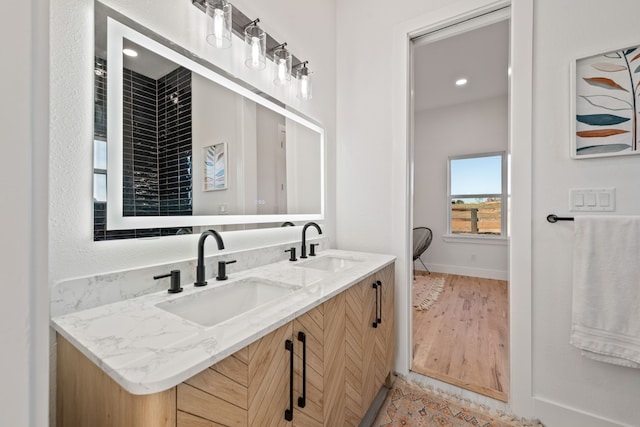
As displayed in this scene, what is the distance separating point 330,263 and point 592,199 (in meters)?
1.40

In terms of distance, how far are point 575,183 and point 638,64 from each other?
58 centimetres

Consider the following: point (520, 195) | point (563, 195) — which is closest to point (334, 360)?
point (520, 195)

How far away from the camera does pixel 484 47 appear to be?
2.78 meters

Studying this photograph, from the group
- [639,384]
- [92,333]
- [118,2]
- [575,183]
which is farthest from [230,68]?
[639,384]

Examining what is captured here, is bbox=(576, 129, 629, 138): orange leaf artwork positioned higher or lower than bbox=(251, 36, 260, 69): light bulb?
lower

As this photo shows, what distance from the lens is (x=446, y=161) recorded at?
4.41m

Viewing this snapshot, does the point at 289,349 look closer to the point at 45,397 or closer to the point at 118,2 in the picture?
the point at 45,397

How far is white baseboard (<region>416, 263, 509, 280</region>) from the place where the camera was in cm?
394

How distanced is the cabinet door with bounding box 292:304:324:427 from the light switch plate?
1383mm

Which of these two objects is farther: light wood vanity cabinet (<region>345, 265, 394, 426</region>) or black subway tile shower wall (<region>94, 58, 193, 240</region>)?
light wood vanity cabinet (<region>345, 265, 394, 426</region>)

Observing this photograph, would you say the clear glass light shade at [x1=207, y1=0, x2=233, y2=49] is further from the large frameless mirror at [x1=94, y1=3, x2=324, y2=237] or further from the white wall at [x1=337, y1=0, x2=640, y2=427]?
the white wall at [x1=337, y1=0, x2=640, y2=427]

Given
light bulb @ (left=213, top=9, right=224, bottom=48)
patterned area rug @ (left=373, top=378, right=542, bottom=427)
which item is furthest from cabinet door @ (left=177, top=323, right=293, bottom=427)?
light bulb @ (left=213, top=9, right=224, bottom=48)

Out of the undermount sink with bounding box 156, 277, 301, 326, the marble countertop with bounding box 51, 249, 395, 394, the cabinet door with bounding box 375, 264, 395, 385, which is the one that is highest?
the marble countertop with bounding box 51, 249, 395, 394

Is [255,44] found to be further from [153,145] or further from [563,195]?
[563,195]
